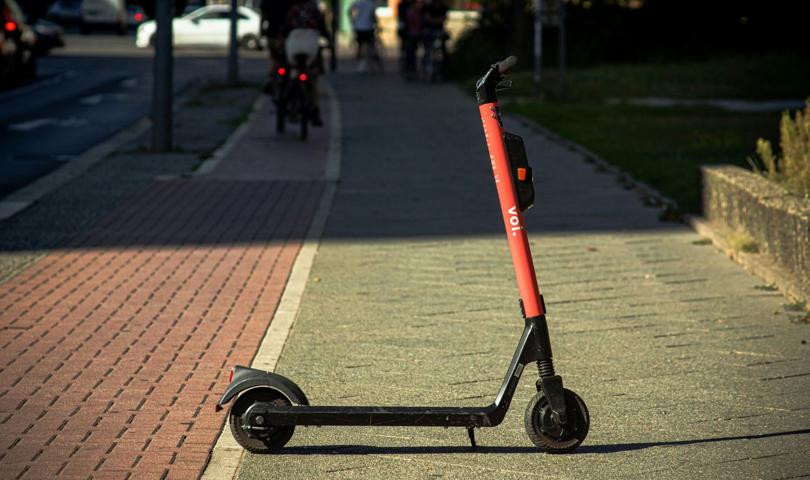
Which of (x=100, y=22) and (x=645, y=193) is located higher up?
(x=100, y=22)

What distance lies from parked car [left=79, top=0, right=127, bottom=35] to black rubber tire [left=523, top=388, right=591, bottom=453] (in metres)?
60.4

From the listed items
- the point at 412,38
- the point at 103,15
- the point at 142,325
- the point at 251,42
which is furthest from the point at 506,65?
the point at 103,15

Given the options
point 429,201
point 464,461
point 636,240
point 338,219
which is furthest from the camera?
point 429,201

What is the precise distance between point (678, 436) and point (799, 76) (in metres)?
23.3

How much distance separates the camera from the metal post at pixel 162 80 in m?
16.3

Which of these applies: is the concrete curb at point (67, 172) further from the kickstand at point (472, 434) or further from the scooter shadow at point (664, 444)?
the scooter shadow at point (664, 444)

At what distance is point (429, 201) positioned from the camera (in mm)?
12469

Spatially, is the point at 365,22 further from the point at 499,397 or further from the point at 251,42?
the point at 499,397

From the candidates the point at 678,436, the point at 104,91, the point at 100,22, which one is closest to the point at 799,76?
the point at 104,91

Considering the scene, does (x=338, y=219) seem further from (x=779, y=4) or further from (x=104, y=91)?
(x=779, y=4)

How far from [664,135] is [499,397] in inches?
540

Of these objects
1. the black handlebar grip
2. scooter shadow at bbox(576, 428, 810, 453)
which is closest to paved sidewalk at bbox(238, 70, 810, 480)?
scooter shadow at bbox(576, 428, 810, 453)

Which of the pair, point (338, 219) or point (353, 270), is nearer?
point (353, 270)

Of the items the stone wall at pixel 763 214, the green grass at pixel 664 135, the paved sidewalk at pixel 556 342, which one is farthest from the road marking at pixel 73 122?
the stone wall at pixel 763 214
